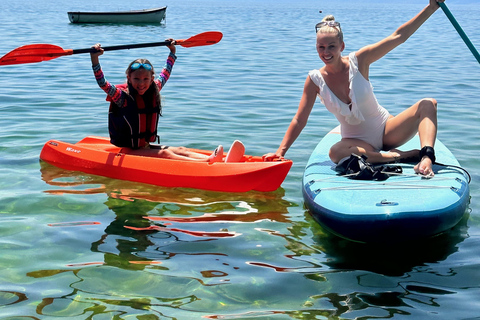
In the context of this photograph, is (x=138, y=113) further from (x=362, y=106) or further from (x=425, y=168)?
(x=425, y=168)

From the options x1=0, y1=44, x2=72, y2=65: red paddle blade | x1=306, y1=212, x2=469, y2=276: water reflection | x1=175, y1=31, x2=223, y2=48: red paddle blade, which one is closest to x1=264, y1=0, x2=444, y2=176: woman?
x1=306, y1=212, x2=469, y2=276: water reflection

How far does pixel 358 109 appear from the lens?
15.2 feet

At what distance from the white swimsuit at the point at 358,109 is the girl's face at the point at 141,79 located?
1617 mm

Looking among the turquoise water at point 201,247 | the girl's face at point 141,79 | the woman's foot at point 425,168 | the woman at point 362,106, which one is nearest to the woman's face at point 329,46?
the woman at point 362,106

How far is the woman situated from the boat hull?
21456mm

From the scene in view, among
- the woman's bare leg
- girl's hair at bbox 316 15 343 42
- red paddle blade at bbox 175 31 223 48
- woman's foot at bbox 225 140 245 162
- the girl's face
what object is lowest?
woman's foot at bbox 225 140 245 162

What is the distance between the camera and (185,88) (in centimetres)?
1041

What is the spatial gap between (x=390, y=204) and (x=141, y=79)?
277 centimetres

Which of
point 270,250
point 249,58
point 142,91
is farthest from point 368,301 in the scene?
point 249,58

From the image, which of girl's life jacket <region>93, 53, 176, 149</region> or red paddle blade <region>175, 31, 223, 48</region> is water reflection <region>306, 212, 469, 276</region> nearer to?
girl's life jacket <region>93, 53, 176, 149</region>

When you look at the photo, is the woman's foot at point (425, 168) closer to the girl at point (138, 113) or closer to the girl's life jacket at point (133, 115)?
the girl at point (138, 113)

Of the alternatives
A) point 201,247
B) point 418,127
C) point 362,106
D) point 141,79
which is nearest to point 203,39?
point 141,79

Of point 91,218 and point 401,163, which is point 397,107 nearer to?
point 401,163

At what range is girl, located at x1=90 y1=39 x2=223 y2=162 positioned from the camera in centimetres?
547
